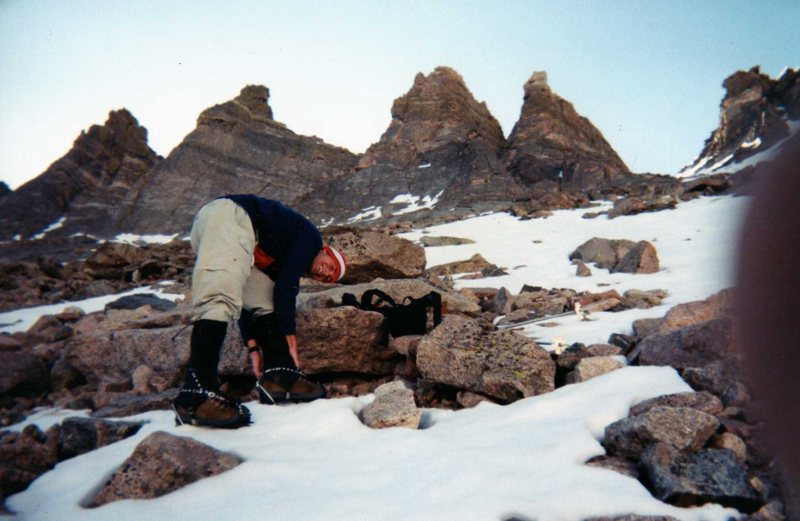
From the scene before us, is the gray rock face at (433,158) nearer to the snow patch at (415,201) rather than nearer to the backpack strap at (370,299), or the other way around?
the snow patch at (415,201)

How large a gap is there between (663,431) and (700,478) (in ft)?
0.86

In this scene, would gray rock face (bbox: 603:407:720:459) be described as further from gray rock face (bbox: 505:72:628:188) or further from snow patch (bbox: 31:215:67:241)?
snow patch (bbox: 31:215:67:241)

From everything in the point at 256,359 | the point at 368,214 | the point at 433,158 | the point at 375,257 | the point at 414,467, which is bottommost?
the point at 414,467

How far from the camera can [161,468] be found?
2.15 meters

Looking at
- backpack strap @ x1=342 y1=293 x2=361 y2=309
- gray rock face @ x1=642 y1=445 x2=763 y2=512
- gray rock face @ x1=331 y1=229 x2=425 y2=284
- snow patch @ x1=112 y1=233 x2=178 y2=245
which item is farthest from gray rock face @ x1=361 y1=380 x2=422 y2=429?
snow patch @ x1=112 y1=233 x2=178 y2=245

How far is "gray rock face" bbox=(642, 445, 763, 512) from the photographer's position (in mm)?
1717

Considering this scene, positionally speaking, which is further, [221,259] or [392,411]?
[221,259]

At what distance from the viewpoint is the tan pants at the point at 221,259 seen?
117 inches

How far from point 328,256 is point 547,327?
2.20 m

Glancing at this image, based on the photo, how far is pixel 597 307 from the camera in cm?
527

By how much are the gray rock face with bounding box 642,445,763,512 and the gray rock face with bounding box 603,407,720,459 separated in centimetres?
6

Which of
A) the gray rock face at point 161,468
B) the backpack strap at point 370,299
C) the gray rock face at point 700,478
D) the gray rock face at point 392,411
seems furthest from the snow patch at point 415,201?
the gray rock face at point 700,478

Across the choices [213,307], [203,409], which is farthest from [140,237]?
[203,409]

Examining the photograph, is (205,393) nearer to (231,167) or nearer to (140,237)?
(140,237)
